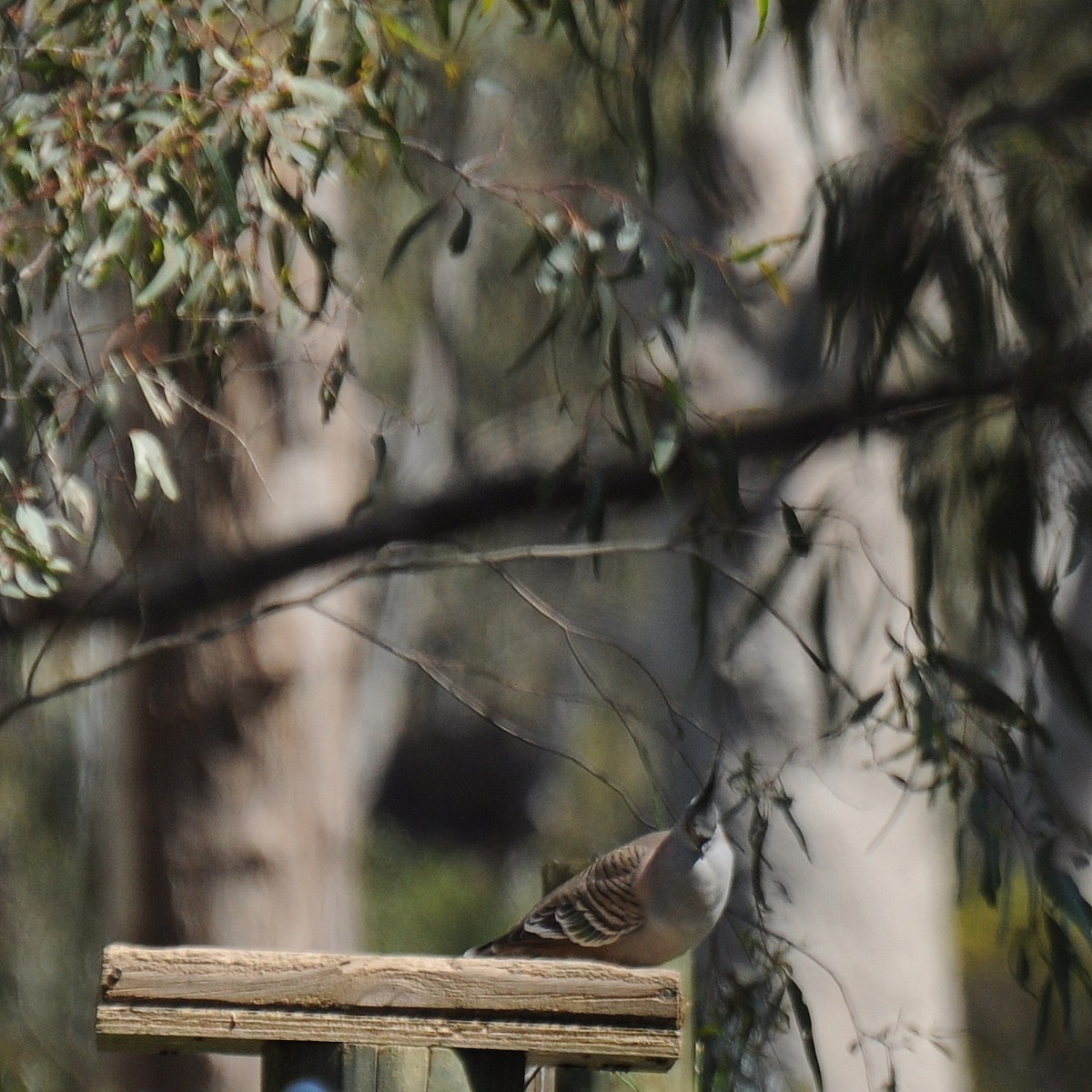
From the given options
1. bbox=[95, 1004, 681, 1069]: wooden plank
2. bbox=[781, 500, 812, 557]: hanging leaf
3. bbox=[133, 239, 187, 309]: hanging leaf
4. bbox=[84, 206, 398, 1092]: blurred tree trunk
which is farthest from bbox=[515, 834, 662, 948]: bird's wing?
bbox=[84, 206, 398, 1092]: blurred tree trunk

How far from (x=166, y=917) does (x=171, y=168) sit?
1.37 meters

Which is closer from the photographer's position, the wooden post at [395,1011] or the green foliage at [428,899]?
the wooden post at [395,1011]

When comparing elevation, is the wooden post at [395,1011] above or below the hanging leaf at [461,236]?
below

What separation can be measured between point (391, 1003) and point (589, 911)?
17.5 inches

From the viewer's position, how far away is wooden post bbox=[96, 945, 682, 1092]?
108 cm

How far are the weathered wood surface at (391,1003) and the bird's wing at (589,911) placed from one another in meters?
0.38

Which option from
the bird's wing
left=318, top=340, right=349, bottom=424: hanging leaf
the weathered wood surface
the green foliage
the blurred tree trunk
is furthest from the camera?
the green foliage

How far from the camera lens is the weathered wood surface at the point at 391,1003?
107 cm

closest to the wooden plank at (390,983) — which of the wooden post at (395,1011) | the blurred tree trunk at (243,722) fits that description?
the wooden post at (395,1011)

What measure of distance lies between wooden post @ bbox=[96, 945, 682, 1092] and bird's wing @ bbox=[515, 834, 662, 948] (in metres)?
0.38

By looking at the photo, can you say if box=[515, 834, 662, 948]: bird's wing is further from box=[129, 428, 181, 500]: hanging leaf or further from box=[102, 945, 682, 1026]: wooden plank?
box=[129, 428, 181, 500]: hanging leaf

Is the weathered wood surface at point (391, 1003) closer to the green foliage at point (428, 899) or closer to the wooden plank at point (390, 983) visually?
the wooden plank at point (390, 983)

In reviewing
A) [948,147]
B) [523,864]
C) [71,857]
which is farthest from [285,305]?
[523,864]

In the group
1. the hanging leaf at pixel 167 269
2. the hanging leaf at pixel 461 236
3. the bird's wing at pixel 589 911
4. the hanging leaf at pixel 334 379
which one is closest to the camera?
the bird's wing at pixel 589 911
